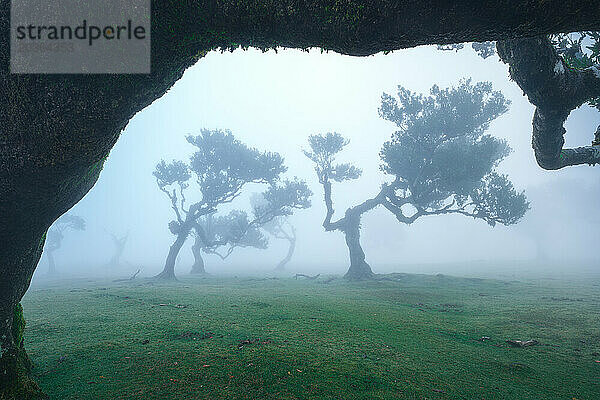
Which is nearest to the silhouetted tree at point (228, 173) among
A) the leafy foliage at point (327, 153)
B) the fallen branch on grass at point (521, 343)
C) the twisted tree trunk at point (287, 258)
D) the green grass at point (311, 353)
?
the leafy foliage at point (327, 153)

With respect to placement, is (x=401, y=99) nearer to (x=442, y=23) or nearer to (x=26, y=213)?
(x=442, y=23)

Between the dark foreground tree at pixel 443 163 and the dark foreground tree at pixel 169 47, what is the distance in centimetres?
2723

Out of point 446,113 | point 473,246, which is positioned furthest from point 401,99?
point 473,246

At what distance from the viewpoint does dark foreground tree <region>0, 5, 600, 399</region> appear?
3396 mm

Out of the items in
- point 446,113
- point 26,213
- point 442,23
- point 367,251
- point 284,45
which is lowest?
point 367,251

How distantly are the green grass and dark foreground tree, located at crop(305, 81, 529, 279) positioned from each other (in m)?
16.8

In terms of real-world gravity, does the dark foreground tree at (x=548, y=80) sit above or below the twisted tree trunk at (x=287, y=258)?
above

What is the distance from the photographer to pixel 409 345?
7449 mm

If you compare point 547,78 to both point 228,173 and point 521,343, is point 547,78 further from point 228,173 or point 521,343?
point 228,173

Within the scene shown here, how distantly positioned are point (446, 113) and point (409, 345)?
28639mm

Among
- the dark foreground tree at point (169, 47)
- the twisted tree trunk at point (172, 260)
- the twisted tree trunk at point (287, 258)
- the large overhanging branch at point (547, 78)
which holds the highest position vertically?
the large overhanging branch at point (547, 78)

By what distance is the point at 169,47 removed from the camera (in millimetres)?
4102

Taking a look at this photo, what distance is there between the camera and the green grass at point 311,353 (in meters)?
4.72

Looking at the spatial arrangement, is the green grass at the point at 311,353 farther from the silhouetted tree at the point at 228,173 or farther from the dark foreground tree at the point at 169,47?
the silhouetted tree at the point at 228,173
